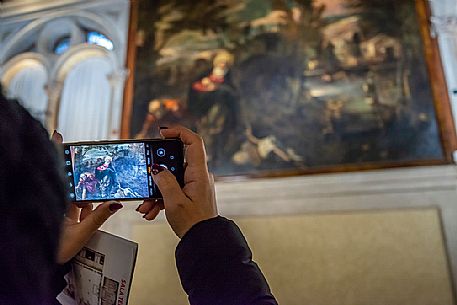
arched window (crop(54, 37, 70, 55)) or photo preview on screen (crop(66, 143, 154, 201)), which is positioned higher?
arched window (crop(54, 37, 70, 55))

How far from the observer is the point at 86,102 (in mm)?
6645

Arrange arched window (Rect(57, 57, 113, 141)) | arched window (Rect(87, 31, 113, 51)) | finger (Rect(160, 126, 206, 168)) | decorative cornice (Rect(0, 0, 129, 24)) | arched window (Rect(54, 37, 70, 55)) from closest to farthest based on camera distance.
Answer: finger (Rect(160, 126, 206, 168)), arched window (Rect(57, 57, 113, 141)), arched window (Rect(87, 31, 113, 51)), decorative cornice (Rect(0, 0, 129, 24)), arched window (Rect(54, 37, 70, 55))

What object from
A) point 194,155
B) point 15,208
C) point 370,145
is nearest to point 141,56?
point 370,145

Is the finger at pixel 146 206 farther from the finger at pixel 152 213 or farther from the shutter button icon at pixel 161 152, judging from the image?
the shutter button icon at pixel 161 152

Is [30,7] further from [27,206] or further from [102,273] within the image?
[27,206]

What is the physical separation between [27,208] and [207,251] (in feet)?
1.45

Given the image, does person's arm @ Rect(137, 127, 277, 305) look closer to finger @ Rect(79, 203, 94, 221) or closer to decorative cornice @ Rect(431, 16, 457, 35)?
finger @ Rect(79, 203, 94, 221)

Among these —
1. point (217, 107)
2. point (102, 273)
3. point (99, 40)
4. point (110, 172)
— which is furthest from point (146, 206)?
point (99, 40)

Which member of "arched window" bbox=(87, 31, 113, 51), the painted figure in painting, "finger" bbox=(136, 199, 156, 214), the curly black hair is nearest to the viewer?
the curly black hair

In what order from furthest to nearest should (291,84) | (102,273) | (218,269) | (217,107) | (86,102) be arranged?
(86,102) → (217,107) → (291,84) → (102,273) → (218,269)

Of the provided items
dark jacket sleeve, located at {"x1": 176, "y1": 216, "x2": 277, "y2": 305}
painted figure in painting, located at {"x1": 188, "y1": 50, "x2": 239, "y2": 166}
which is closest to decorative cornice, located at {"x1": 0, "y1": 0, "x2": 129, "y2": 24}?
painted figure in painting, located at {"x1": 188, "y1": 50, "x2": 239, "y2": 166}

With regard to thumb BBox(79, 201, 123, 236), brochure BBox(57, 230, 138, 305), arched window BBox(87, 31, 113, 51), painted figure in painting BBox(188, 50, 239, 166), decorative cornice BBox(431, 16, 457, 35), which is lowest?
brochure BBox(57, 230, 138, 305)

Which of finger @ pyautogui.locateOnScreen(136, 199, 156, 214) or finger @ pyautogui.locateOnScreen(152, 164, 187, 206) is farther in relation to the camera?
finger @ pyautogui.locateOnScreen(136, 199, 156, 214)

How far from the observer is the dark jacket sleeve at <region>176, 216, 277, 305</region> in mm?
935
